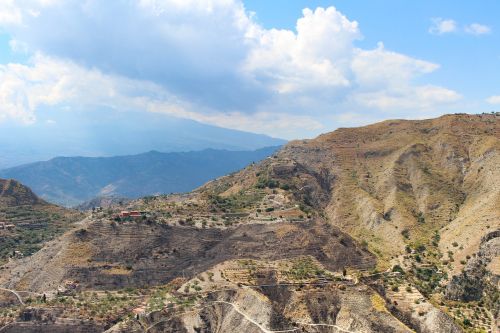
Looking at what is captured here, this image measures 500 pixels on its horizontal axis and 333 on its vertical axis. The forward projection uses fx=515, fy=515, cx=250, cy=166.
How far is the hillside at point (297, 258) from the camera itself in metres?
78.5

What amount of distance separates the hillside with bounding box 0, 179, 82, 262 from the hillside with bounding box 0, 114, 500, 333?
85.9ft

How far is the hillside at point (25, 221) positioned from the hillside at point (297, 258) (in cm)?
2617

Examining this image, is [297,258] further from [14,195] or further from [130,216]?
[14,195]

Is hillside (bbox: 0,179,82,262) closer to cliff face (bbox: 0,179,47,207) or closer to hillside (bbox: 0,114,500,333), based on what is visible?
cliff face (bbox: 0,179,47,207)

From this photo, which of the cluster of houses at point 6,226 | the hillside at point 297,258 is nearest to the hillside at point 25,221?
the cluster of houses at point 6,226

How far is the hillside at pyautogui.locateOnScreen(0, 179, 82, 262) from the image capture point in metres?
130

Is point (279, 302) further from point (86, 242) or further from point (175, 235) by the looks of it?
point (86, 242)

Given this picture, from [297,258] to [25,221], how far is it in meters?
90.0

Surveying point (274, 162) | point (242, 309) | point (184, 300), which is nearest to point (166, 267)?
point (184, 300)

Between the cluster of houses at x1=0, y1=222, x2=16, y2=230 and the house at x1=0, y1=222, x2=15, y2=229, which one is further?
the house at x1=0, y1=222, x2=15, y2=229

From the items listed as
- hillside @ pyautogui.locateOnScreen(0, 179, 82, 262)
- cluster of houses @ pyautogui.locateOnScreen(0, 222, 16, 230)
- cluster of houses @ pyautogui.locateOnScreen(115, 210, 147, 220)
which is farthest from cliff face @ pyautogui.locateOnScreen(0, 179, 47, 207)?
cluster of houses @ pyautogui.locateOnScreen(115, 210, 147, 220)

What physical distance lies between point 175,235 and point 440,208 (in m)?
A: 70.4

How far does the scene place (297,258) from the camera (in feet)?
320

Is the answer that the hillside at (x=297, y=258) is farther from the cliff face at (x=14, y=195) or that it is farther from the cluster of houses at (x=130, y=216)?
the cliff face at (x=14, y=195)
